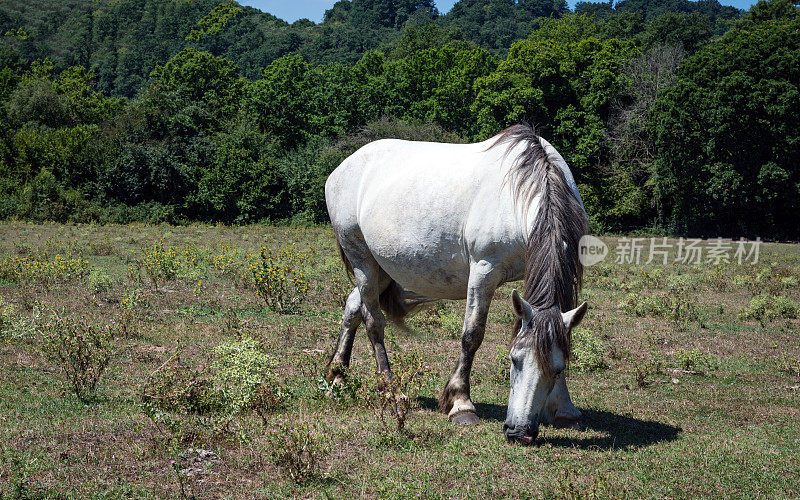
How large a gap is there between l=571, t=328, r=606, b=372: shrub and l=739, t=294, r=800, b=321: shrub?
517cm

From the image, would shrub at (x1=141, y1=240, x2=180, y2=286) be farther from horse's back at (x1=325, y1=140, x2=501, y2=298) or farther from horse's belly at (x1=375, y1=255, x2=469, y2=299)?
horse's belly at (x1=375, y1=255, x2=469, y2=299)

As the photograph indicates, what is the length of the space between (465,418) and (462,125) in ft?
167

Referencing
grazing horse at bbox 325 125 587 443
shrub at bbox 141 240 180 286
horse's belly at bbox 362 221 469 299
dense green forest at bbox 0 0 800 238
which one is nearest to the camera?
grazing horse at bbox 325 125 587 443

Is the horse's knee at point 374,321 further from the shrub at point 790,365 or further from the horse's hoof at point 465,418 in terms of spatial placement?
the shrub at point 790,365

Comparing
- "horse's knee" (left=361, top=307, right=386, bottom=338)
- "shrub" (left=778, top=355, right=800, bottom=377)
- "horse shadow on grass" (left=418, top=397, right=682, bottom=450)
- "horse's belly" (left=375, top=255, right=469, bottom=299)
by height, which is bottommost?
"horse shadow on grass" (left=418, top=397, right=682, bottom=450)

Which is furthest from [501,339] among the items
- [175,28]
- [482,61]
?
[175,28]

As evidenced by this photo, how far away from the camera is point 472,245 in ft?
21.8

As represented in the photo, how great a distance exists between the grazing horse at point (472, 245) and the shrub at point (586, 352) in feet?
8.42

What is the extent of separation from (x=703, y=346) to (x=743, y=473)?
18.9ft

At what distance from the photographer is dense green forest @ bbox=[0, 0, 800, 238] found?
3425cm

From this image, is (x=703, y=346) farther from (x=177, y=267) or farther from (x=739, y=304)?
(x=177, y=267)

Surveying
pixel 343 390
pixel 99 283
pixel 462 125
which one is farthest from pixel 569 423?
pixel 462 125

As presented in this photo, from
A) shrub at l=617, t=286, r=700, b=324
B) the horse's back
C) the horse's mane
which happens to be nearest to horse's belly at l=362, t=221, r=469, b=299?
the horse's back

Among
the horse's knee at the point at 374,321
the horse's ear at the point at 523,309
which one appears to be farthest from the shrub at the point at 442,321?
the horse's ear at the point at 523,309
